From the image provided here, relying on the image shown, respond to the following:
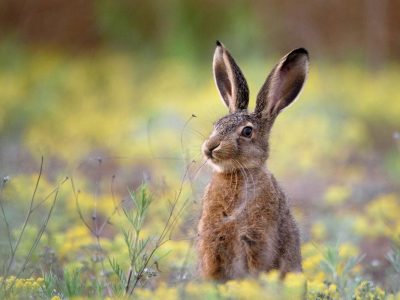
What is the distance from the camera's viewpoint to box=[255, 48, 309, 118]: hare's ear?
550 cm

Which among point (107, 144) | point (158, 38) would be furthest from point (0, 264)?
point (158, 38)

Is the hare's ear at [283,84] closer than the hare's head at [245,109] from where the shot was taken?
No

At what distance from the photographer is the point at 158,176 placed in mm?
8180

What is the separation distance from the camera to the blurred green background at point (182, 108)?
7.40 m

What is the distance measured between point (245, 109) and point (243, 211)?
81 centimetres

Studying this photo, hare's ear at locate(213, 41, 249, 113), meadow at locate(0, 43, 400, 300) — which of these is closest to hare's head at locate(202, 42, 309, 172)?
hare's ear at locate(213, 41, 249, 113)

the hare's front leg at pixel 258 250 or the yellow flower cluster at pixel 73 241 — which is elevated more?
the yellow flower cluster at pixel 73 241

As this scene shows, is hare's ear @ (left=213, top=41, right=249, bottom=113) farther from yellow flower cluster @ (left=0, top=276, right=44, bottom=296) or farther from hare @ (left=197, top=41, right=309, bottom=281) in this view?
yellow flower cluster @ (left=0, top=276, right=44, bottom=296)

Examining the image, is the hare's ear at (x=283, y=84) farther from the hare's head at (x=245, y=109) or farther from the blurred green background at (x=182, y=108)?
the blurred green background at (x=182, y=108)

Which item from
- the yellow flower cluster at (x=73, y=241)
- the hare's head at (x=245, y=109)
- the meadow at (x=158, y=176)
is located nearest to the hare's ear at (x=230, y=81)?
the hare's head at (x=245, y=109)

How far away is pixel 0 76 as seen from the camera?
37.8 feet

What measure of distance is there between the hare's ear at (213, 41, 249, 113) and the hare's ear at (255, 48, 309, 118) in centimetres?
10

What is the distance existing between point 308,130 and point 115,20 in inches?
135

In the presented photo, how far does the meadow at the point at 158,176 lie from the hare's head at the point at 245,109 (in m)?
0.30
